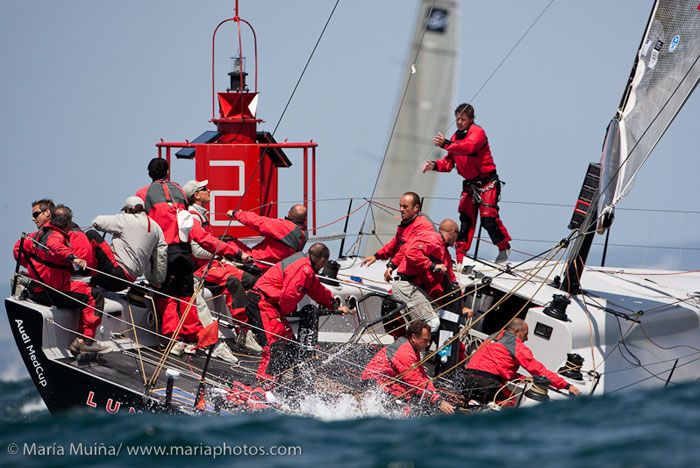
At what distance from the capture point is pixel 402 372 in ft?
16.5

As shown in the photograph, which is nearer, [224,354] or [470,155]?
[224,354]

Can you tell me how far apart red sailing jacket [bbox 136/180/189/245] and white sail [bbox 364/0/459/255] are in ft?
17.6

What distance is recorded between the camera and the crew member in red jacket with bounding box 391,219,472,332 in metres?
5.70

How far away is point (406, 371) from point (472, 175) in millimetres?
2670

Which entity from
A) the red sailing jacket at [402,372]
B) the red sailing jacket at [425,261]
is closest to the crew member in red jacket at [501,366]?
the red sailing jacket at [402,372]

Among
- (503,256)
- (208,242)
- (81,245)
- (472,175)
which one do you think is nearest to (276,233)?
(208,242)

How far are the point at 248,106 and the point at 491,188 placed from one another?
2370mm

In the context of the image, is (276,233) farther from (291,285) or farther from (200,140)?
(200,140)

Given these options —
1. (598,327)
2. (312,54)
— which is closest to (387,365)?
(598,327)

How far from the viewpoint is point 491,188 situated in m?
7.18

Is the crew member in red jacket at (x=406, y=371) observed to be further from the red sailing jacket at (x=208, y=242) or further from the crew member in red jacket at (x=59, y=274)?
the crew member in red jacket at (x=59, y=274)

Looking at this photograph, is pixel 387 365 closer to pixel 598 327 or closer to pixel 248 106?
pixel 598 327

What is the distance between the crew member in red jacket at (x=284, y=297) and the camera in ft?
18.0

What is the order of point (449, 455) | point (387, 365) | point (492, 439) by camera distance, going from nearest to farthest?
point (449, 455) → point (492, 439) → point (387, 365)
